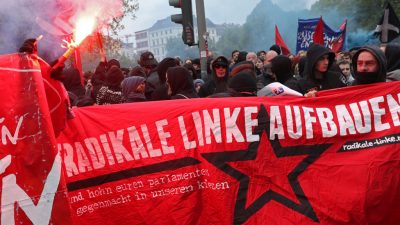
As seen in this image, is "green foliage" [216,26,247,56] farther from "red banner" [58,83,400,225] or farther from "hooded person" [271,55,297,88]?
"red banner" [58,83,400,225]

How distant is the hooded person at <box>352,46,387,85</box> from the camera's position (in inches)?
175

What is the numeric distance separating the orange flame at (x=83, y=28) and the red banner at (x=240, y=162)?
1013 millimetres

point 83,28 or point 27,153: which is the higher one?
point 83,28

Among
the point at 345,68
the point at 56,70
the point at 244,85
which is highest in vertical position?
the point at 56,70

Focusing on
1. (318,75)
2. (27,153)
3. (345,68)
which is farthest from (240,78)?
(345,68)

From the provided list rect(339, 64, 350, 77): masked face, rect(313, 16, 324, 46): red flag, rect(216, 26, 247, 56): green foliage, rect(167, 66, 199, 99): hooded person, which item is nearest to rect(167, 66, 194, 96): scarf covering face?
rect(167, 66, 199, 99): hooded person

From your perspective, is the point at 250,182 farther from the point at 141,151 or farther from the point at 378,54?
the point at 378,54

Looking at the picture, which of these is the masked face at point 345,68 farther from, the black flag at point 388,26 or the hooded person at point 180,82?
the hooded person at point 180,82

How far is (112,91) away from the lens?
5680 millimetres

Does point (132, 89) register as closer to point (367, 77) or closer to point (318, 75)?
point (318, 75)

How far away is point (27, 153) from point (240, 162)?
167 cm

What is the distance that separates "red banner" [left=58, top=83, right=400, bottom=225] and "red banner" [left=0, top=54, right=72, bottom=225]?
1.06 m

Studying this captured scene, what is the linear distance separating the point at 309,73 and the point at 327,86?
0.21 metres

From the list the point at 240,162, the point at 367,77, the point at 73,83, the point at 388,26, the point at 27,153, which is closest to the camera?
the point at 27,153
